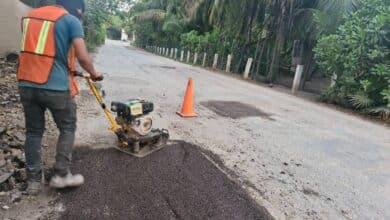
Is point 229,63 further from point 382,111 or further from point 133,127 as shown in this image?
point 133,127

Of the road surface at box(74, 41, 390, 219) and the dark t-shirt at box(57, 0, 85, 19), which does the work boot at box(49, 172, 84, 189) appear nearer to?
the road surface at box(74, 41, 390, 219)

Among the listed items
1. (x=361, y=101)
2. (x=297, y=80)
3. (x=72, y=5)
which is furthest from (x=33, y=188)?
(x=297, y=80)

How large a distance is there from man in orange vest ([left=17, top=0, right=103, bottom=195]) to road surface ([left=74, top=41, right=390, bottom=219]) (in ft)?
4.41

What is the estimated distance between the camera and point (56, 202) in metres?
3.00

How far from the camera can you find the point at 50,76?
2.96 m

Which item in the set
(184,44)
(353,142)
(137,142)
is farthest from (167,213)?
(184,44)

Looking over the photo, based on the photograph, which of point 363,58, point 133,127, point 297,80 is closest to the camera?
point 133,127

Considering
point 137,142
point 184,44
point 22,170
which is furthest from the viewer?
point 184,44

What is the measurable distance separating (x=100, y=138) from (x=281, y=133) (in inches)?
129

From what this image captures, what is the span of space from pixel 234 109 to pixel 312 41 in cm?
766

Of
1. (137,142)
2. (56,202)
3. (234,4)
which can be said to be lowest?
(56,202)

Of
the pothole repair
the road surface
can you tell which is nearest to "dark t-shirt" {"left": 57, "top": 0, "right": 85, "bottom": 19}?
the road surface

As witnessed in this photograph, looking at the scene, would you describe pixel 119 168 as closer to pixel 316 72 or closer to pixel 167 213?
pixel 167 213

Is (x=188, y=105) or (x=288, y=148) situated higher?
(x=188, y=105)
